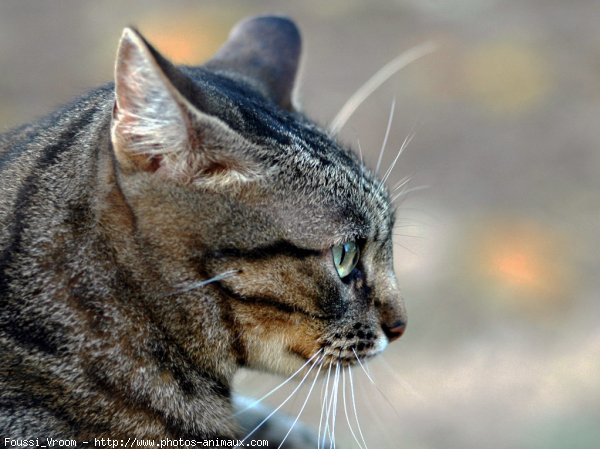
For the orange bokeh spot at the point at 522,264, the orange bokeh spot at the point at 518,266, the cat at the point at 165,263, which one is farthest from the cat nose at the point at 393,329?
the orange bokeh spot at the point at 518,266

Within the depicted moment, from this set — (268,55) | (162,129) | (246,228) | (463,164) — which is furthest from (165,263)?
(463,164)

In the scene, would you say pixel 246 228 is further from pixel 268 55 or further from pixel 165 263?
pixel 268 55

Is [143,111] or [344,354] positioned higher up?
[143,111]

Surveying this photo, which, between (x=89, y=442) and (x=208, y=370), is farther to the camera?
(x=208, y=370)

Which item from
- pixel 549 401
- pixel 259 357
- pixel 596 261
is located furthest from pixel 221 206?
pixel 596 261

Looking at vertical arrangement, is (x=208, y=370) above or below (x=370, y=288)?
below

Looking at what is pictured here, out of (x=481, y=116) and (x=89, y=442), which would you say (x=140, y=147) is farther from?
(x=481, y=116)

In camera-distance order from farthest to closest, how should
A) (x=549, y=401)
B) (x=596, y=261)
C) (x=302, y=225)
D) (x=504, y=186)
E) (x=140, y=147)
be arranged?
1. (x=504, y=186)
2. (x=596, y=261)
3. (x=549, y=401)
4. (x=302, y=225)
5. (x=140, y=147)
